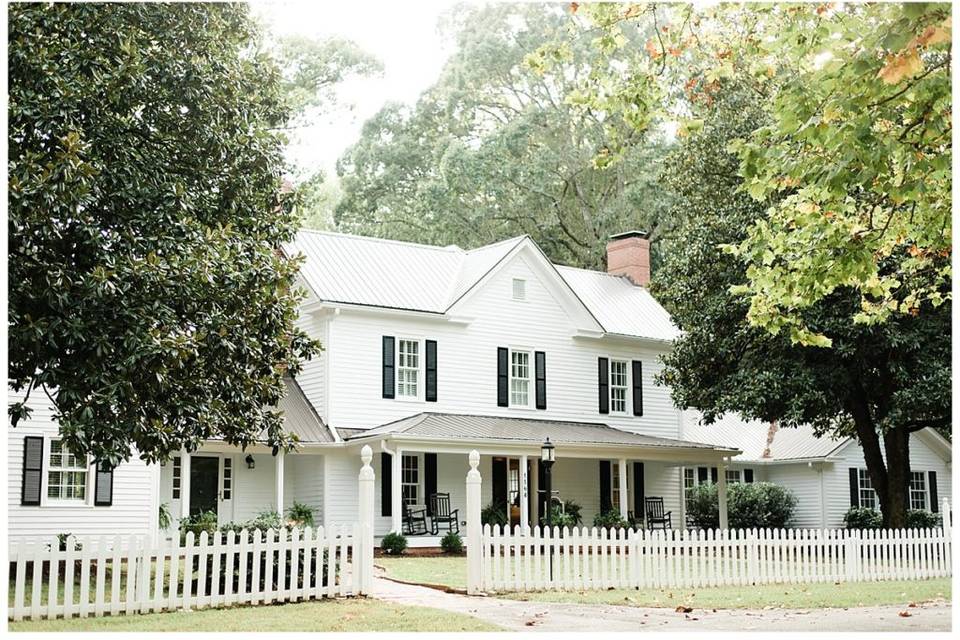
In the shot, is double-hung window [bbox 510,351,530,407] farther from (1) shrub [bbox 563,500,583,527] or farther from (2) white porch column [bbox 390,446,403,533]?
(2) white porch column [bbox 390,446,403,533]

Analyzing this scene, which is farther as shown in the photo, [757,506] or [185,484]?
[757,506]

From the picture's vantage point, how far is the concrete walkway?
35.4ft

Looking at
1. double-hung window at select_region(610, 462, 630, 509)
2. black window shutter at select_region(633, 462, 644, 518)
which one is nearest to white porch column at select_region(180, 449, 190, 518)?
double-hung window at select_region(610, 462, 630, 509)

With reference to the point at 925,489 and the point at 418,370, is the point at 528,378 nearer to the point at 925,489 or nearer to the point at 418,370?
the point at 418,370

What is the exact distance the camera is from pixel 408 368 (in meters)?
26.5

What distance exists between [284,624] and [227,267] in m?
3.84

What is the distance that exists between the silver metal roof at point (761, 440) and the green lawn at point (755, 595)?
635 inches

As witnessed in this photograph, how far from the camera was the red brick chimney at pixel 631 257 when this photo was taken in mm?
34125

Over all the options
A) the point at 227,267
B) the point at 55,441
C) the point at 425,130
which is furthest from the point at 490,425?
the point at 425,130

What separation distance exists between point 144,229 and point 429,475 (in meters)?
15.1

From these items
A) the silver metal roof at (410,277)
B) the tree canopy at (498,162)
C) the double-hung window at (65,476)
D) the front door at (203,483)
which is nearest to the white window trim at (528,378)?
the silver metal roof at (410,277)

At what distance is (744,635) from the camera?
9859 millimetres

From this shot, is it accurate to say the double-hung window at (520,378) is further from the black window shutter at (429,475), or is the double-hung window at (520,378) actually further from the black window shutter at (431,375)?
the black window shutter at (429,475)

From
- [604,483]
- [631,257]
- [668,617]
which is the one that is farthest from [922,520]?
[668,617]
